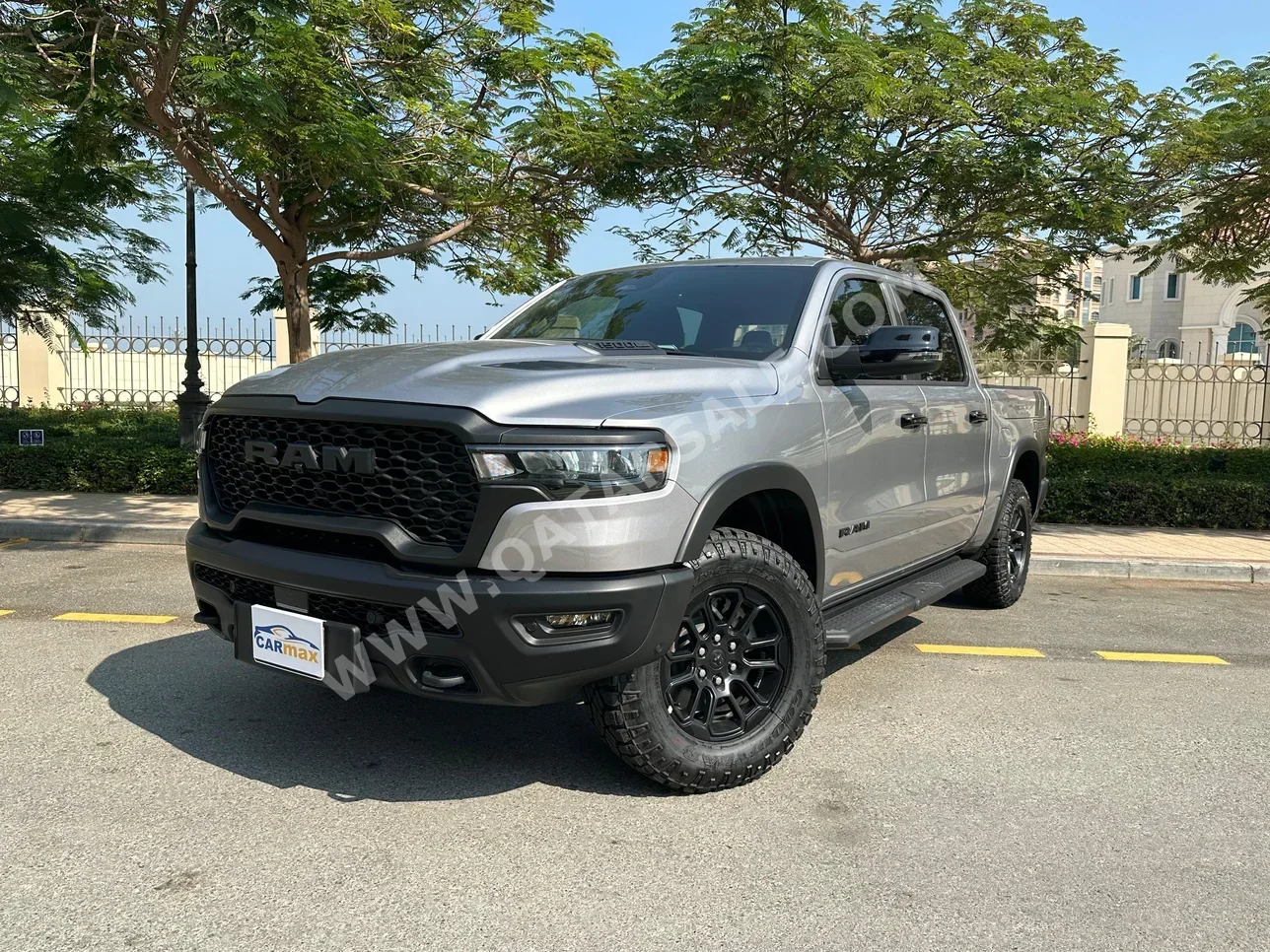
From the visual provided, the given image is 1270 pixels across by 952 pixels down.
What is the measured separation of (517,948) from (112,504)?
29.3 ft

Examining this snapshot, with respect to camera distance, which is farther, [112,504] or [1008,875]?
[112,504]

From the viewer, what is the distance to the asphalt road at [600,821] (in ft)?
8.98

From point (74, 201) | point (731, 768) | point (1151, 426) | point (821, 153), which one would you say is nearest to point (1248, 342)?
point (1151, 426)

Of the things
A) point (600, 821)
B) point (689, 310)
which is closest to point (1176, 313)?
point (689, 310)

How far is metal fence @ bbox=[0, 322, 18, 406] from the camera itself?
20250mm

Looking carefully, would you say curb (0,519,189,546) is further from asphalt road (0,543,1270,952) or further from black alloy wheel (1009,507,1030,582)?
black alloy wheel (1009,507,1030,582)

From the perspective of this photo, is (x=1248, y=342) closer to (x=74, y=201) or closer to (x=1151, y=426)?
(x=1151, y=426)

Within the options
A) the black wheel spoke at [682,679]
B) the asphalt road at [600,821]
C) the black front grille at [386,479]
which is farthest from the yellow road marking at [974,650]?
the black front grille at [386,479]

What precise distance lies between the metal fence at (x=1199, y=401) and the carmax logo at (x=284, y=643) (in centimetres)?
1785

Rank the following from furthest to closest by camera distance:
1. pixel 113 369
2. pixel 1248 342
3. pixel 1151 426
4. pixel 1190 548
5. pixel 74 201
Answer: pixel 1248 342
pixel 113 369
pixel 1151 426
pixel 74 201
pixel 1190 548

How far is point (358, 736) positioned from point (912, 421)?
109 inches

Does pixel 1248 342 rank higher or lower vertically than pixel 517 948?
higher

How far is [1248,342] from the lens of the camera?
153ft

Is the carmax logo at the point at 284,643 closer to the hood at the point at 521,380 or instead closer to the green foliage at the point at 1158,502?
the hood at the point at 521,380
